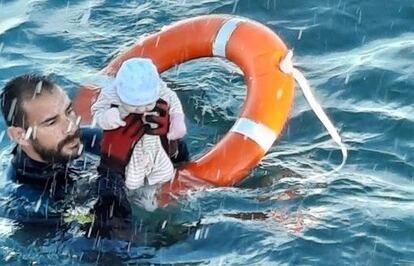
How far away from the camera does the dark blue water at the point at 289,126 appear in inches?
234

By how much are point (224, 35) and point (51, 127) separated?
1374mm

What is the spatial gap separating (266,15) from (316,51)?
70 cm

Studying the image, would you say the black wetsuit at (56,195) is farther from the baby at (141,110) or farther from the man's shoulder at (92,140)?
the man's shoulder at (92,140)

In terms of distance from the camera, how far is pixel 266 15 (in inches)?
344

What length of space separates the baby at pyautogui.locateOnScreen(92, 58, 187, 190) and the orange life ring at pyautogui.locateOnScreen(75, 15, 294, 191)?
0.23 m

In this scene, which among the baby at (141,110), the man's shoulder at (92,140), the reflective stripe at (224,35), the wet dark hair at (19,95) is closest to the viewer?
the baby at (141,110)

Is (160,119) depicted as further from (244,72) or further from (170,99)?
(244,72)

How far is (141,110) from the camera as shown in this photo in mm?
5855

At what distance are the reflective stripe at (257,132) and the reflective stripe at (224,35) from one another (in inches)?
24.2

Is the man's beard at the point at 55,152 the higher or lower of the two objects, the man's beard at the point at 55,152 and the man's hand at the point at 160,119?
the lower

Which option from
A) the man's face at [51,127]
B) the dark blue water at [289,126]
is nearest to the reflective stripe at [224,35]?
the dark blue water at [289,126]

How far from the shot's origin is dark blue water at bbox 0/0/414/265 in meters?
5.95

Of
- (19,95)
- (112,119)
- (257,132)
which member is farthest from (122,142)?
(257,132)

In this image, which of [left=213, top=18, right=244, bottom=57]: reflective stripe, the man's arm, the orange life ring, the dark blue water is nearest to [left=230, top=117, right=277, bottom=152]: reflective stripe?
the orange life ring
